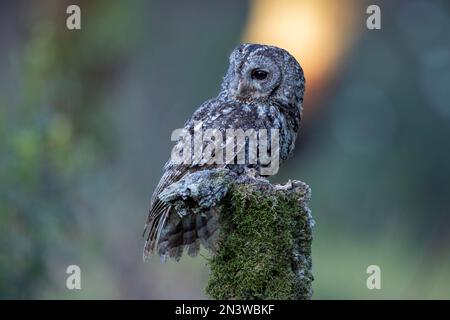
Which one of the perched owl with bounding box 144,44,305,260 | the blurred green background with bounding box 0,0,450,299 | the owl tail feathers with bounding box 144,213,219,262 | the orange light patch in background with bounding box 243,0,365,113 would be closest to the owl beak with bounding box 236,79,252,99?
the perched owl with bounding box 144,44,305,260

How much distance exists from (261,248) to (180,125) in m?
9.08

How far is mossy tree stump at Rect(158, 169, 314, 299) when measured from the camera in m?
4.14

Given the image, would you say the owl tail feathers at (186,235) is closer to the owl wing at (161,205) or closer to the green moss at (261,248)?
the owl wing at (161,205)

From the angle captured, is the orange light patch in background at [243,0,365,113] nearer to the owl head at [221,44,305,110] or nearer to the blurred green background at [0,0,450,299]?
the blurred green background at [0,0,450,299]

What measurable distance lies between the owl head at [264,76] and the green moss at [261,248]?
1.40m

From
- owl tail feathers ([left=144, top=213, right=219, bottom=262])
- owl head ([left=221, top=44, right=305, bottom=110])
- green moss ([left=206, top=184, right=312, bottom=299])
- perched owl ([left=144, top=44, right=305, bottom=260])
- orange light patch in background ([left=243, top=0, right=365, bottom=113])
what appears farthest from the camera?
orange light patch in background ([left=243, top=0, right=365, bottom=113])

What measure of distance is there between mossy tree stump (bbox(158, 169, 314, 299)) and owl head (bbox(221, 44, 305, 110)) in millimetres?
1364

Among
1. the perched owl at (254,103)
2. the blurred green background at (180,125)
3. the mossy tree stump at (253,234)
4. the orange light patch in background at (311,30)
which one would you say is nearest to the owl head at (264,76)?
the perched owl at (254,103)

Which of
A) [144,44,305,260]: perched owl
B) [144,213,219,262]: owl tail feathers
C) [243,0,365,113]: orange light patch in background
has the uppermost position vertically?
[243,0,365,113]: orange light patch in background

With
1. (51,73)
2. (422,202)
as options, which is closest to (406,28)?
(422,202)

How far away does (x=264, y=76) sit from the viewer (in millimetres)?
5641

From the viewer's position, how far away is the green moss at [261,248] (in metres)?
4.13

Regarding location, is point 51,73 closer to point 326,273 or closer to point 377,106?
point 326,273

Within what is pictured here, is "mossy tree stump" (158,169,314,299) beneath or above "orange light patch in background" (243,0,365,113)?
beneath
